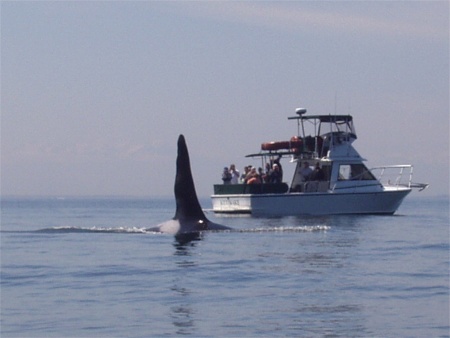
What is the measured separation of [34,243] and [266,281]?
447 inches

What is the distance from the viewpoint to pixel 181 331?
1318 cm

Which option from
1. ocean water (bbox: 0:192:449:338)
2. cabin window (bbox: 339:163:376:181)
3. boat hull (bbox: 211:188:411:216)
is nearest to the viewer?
ocean water (bbox: 0:192:449:338)

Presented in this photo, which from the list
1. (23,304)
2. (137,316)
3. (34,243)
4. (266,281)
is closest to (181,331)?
(137,316)

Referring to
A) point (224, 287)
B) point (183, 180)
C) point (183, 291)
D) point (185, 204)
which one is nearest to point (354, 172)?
point (185, 204)

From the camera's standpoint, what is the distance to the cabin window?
47.9m

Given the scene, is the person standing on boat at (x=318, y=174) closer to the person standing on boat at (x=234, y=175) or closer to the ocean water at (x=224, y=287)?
the person standing on boat at (x=234, y=175)

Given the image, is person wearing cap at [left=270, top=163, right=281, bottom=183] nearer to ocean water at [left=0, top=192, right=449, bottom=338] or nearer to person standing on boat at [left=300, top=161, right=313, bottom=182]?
person standing on boat at [left=300, top=161, right=313, bottom=182]

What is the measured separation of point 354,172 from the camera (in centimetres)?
4816

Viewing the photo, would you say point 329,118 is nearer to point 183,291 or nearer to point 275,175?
point 275,175

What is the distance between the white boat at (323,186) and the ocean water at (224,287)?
17.6 meters

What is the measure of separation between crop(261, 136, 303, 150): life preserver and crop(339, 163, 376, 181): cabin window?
2.46 m

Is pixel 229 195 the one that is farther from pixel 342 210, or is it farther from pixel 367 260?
pixel 367 260

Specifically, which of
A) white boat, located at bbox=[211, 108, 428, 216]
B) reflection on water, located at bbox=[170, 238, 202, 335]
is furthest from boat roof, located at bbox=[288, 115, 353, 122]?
reflection on water, located at bbox=[170, 238, 202, 335]

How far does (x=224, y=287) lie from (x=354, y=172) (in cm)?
3143
